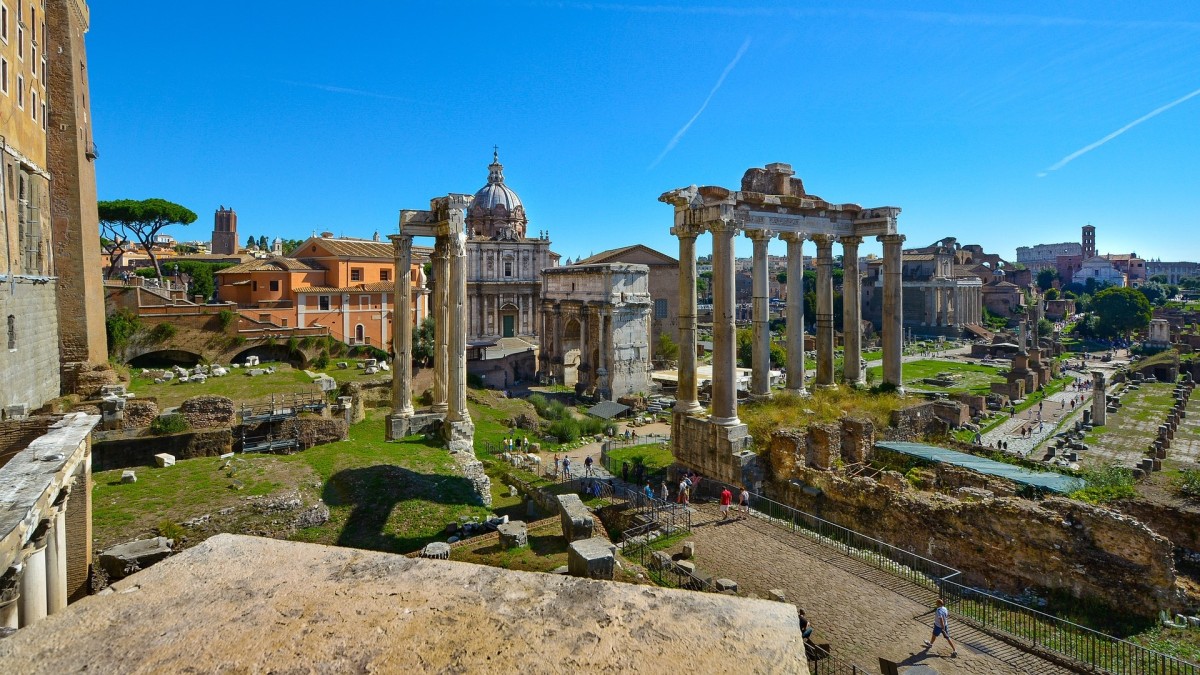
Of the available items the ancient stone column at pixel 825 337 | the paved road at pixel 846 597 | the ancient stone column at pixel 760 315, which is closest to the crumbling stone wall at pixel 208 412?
the paved road at pixel 846 597

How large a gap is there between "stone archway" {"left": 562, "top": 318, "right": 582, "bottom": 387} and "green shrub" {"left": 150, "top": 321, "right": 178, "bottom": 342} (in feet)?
68.1

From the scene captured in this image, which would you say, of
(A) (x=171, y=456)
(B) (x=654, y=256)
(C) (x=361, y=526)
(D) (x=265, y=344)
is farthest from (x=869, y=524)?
(B) (x=654, y=256)

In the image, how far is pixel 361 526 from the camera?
39.5 feet

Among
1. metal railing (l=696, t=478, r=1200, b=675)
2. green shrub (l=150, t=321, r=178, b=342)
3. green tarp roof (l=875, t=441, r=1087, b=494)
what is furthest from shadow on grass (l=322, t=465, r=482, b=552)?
green shrub (l=150, t=321, r=178, b=342)

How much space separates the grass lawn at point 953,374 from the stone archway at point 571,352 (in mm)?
18420

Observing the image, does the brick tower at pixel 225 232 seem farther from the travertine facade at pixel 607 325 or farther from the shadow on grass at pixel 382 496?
the shadow on grass at pixel 382 496

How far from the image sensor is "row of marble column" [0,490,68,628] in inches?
198

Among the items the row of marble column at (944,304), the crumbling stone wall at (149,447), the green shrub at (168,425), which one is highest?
the row of marble column at (944,304)

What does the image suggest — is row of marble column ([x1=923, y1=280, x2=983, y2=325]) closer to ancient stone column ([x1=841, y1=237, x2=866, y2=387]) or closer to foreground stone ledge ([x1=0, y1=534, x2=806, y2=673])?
ancient stone column ([x1=841, y1=237, x2=866, y2=387])

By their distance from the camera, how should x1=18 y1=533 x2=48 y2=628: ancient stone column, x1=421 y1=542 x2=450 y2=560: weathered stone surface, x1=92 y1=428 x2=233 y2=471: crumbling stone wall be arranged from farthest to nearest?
x1=92 y1=428 x2=233 y2=471: crumbling stone wall, x1=421 y1=542 x2=450 y2=560: weathered stone surface, x1=18 y1=533 x2=48 y2=628: ancient stone column

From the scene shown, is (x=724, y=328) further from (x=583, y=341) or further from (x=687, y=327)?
(x=583, y=341)

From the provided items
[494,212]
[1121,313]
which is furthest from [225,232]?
[1121,313]

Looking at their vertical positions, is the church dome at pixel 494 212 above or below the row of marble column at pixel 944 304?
above

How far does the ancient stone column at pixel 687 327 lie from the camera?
1509 centimetres
